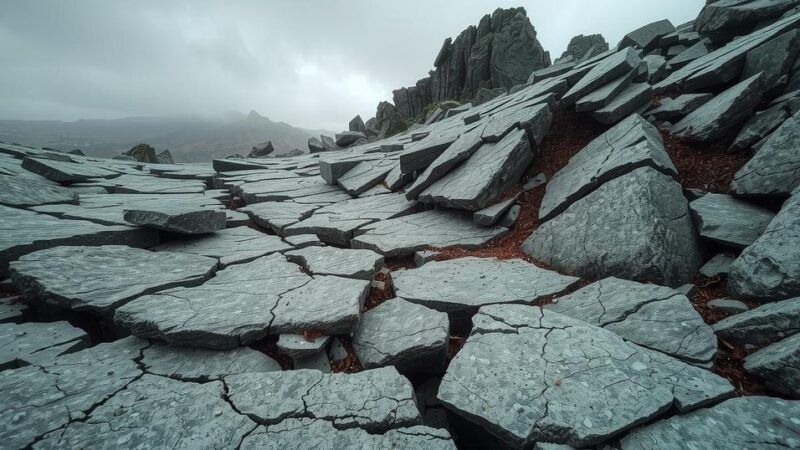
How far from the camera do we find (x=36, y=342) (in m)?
1.85

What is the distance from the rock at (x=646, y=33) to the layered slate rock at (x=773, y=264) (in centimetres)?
915

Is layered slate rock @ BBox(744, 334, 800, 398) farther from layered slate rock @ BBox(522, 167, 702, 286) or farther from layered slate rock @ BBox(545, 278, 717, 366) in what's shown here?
layered slate rock @ BBox(522, 167, 702, 286)

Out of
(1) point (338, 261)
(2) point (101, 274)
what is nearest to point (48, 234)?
(2) point (101, 274)

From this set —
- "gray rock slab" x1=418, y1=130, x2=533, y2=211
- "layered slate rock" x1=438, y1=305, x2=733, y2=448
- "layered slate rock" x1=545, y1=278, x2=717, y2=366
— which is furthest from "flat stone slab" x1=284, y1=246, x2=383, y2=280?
"layered slate rock" x1=545, y1=278, x2=717, y2=366

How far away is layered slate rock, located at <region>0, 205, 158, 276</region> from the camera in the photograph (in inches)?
96.3

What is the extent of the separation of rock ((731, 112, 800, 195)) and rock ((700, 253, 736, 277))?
2.08 feet

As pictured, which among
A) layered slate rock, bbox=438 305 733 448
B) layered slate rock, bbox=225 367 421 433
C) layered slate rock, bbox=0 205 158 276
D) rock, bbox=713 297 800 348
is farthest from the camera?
layered slate rock, bbox=0 205 158 276

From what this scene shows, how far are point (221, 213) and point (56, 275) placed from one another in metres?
1.61

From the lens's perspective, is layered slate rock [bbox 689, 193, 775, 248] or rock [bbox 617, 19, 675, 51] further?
rock [bbox 617, 19, 675, 51]

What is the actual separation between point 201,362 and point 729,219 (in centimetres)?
374

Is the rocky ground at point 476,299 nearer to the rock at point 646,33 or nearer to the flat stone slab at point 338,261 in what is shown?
the flat stone slab at point 338,261

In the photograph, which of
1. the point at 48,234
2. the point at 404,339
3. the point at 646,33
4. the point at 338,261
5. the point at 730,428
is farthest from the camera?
the point at 646,33

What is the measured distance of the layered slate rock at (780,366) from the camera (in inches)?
52.4

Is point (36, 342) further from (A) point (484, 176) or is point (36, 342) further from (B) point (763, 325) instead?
(B) point (763, 325)
